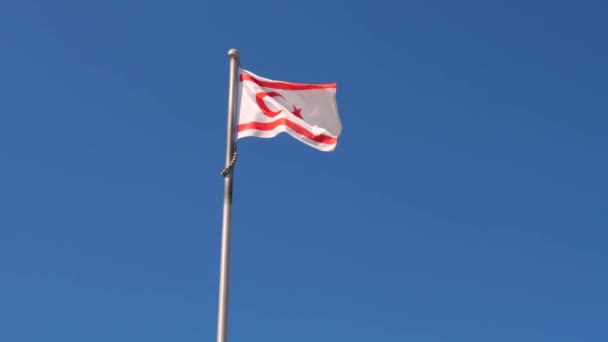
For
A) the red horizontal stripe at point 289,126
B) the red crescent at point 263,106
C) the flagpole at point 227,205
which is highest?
the red crescent at point 263,106

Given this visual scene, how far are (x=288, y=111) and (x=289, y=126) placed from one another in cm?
38

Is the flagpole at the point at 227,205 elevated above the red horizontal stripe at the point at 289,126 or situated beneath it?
situated beneath

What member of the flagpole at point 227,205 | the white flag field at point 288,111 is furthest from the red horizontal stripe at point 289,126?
the flagpole at point 227,205

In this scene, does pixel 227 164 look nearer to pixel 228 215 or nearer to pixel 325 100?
pixel 228 215

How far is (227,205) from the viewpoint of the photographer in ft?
74.8

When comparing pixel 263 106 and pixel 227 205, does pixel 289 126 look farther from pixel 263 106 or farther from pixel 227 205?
pixel 227 205

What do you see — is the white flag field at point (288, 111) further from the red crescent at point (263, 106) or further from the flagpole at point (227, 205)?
the flagpole at point (227, 205)

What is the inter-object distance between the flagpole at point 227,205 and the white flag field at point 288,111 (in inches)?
25.0

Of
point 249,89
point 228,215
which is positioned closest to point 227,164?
point 228,215

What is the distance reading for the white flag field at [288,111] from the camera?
2477 cm

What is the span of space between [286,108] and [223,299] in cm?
570

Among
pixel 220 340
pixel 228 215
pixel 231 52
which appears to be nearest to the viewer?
pixel 220 340

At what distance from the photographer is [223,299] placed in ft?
71.3

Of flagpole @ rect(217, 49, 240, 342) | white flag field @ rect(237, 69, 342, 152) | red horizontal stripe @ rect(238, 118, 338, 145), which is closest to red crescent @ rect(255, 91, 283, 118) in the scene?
white flag field @ rect(237, 69, 342, 152)
